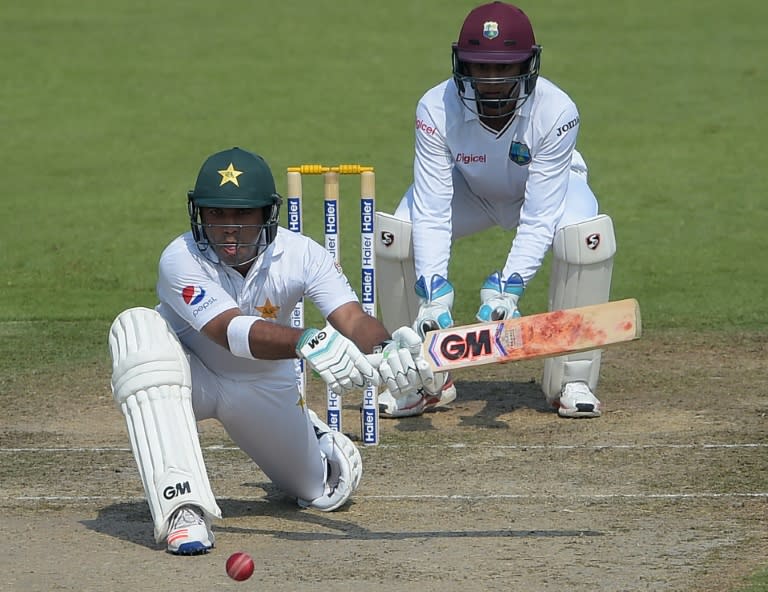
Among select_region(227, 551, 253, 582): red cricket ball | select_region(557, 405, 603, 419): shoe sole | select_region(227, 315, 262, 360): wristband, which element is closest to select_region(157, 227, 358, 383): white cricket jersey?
select_region(227, 315, 262, 360): wristband

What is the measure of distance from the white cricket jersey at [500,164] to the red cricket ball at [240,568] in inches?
105

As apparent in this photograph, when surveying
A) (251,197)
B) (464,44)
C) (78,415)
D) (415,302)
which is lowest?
(78,415)

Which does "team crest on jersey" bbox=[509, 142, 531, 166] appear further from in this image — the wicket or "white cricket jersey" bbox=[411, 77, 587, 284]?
the wicket

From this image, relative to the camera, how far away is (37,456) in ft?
22.2

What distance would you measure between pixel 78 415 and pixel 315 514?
215 centimetres

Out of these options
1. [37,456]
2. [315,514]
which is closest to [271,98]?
[37,456]

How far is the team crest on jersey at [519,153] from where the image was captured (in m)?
7.41

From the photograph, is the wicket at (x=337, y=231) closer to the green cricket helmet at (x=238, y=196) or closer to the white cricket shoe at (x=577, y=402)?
the white cricket shoe at (x=577, y=402)

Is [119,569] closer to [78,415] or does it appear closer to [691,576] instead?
[691,576]

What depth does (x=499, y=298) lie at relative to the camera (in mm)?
6840

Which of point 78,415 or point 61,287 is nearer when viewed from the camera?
point 78,415

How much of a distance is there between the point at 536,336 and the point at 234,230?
1.14 meters

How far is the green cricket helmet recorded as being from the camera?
17.8 feet

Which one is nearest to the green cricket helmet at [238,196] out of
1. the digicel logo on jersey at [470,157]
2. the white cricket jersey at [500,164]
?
the white cricket jersey at [500,164]
